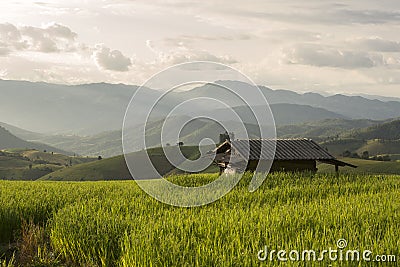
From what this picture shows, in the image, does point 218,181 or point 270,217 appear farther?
point 218,181

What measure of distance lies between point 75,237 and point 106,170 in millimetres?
192859

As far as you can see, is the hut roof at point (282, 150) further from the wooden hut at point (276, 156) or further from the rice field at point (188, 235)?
the rice field at point (188, 235)

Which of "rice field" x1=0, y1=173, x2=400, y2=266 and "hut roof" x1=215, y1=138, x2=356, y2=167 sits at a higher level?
"hut roof" x1=215, y1=138, x2=356, y2=167

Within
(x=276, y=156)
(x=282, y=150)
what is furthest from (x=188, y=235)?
(x=282, y=150)

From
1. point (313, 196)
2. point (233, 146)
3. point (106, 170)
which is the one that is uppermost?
point (233, 146)

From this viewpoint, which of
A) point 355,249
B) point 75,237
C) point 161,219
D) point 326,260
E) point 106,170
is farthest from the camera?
point 106,170

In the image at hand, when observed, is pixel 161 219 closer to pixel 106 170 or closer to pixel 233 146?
pixel 233 146

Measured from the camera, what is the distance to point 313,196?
20.0 m

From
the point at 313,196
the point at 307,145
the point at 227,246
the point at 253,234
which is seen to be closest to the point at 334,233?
the point at 253,234

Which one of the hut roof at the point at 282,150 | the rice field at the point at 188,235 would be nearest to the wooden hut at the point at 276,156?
the hut roof at the point at 282,150

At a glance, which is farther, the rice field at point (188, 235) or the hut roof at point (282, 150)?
the hut roof at point (282, 150)

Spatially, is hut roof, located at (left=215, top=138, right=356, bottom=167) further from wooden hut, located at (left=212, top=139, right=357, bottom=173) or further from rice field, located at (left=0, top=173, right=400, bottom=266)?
rice field, located at (left=0, top=173, right=400, bottom=266)

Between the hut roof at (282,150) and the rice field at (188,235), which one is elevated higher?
the hut roof at (282,150)

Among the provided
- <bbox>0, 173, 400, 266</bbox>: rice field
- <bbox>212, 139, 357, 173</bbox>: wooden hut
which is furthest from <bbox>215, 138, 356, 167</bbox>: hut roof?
<bbox>0, 173, 400, 266</bbox>: rice field
